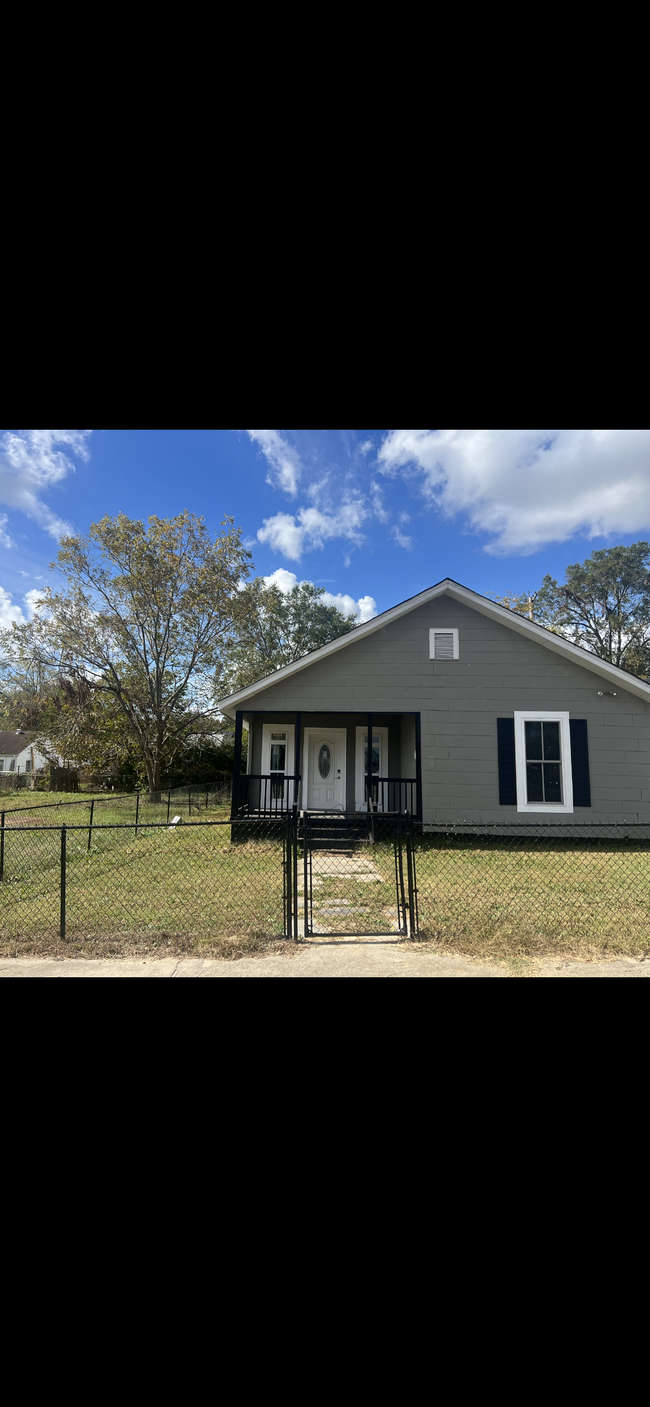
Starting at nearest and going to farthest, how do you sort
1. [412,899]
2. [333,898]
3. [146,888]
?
[412,899]
[333,898]
[146,888]

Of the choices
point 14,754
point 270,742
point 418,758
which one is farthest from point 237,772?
point 14,754

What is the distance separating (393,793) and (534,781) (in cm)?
240

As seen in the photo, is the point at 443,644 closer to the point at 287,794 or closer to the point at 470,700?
the point at 470,700

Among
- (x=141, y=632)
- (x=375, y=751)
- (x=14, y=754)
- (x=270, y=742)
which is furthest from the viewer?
(x=14, y=754)

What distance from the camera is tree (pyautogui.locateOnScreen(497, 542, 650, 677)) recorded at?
27969 millimetres

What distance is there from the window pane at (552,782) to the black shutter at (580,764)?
0.82 feet

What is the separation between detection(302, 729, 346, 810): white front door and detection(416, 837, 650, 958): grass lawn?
102 inches

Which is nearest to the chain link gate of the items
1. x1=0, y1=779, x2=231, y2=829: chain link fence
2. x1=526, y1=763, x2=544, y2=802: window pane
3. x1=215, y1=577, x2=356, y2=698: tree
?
x1=526, y1=763, x2=544, y2=802: window pane

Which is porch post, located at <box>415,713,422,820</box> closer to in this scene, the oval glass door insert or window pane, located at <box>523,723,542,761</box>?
window pane, located at <box>523,723,542,761</box>

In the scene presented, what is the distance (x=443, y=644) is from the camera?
10172 mm

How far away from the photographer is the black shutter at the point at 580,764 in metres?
9.55

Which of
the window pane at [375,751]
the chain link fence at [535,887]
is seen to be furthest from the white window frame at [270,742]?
the chain link fence at [535,887]
